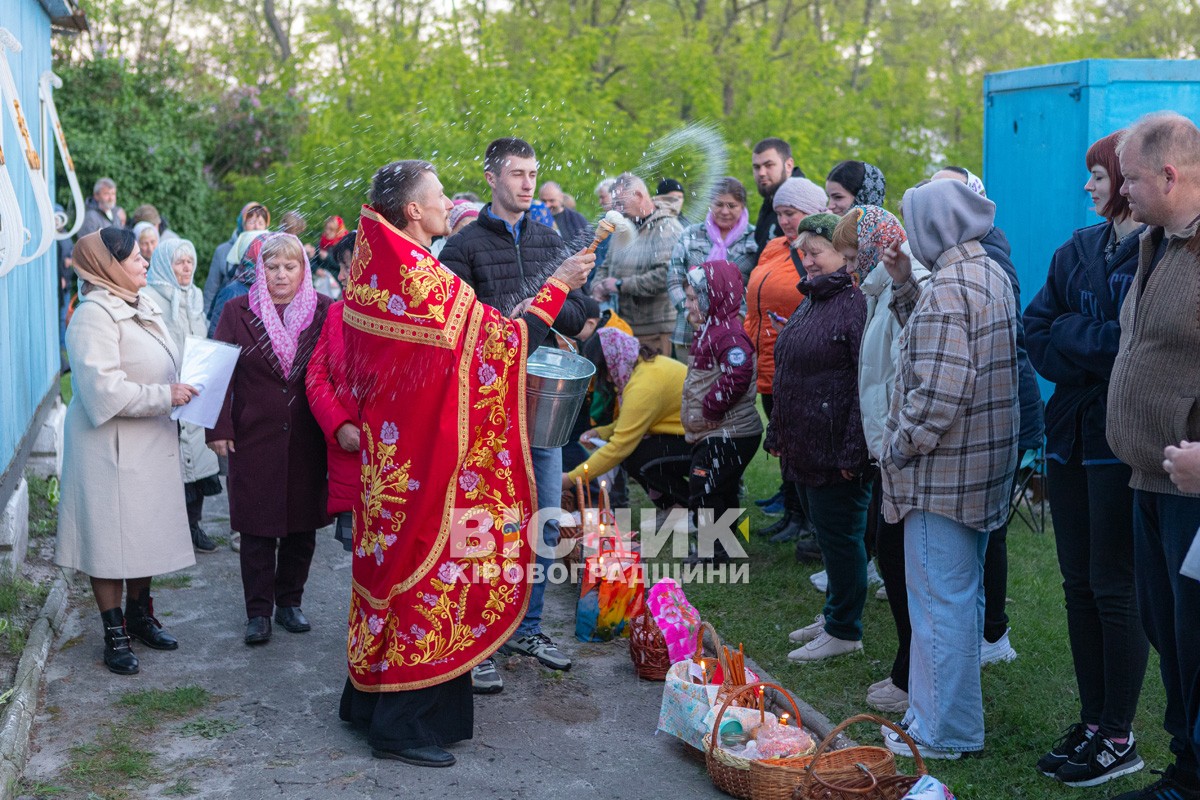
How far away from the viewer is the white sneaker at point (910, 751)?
4.30 metres

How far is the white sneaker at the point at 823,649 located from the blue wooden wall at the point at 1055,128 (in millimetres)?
3278

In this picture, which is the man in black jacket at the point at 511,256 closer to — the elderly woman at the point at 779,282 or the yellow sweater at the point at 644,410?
the yellow sweater at the point at 644,410

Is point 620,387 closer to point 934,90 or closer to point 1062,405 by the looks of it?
Answer: point 1062,405

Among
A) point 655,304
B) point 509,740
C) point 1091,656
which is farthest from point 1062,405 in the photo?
point 655,304

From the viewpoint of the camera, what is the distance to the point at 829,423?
17.2 feet

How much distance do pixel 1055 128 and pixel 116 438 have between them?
605cm

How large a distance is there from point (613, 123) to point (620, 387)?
737 centimetres

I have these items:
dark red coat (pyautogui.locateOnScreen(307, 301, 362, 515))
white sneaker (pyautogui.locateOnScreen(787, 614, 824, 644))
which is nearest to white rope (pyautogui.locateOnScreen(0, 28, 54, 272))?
dark red coat (pyautogui.locateOnScreen(307, 301, 362, 515))

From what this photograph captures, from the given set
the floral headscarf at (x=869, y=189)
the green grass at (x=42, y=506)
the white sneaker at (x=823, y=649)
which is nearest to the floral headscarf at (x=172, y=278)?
the green grass at (x=42, y=506)

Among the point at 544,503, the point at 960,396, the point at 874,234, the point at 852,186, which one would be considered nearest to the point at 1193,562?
the point at 960,396

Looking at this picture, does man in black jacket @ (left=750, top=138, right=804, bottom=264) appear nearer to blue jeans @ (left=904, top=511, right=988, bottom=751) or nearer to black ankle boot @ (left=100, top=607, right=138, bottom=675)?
blue jeans @ (left=904, top=511, right=988, bottom=751)

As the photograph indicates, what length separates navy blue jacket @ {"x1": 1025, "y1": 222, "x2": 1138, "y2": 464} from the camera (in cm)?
395

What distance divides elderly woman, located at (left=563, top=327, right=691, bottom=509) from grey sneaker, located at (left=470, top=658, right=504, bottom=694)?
69.2 inches

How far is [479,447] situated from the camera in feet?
14.7
